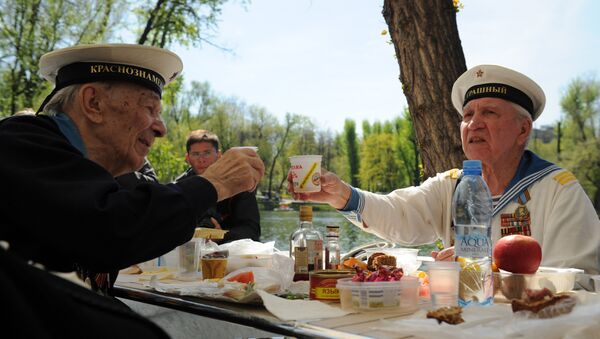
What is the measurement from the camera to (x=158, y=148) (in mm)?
20250

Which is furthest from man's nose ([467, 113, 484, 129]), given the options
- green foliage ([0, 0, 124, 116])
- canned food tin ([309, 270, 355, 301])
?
green foliage ([0, 0, 124, 116])

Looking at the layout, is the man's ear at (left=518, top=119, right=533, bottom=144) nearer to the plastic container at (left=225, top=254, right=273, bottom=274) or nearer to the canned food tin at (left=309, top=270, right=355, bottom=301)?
the plastic container at (left=225, top=254, right=273, bottom=274)

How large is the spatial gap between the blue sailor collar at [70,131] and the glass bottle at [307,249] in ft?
3.02

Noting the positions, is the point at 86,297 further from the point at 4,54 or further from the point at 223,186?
the point at 4,54

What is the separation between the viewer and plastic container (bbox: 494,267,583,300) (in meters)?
1.85

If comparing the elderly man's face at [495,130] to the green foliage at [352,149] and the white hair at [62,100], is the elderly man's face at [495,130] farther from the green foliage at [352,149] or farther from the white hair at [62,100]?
the green foliage at [352,149]

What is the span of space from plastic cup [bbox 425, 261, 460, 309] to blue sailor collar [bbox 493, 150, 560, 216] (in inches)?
54.5

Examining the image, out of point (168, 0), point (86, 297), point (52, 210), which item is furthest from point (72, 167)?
point (168, 0)

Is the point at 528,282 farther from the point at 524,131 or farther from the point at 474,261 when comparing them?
the point at 524,131

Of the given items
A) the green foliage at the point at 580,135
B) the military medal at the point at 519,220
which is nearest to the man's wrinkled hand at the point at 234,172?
the military medal at the point at 519,220

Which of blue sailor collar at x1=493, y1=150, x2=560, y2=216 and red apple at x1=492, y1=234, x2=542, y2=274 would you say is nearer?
red apple at x1=492, y1=234, x2=542, y2=274

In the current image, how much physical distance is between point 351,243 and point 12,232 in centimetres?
433

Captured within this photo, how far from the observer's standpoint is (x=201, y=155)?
21.0ft

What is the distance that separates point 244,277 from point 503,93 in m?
1.87
